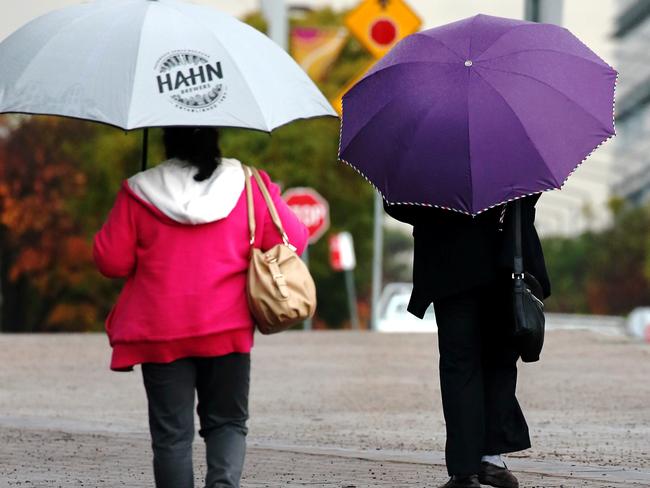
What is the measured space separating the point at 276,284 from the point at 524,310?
135cm

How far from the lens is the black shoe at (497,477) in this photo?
6.79 metres

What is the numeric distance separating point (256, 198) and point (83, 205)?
46.6 metres

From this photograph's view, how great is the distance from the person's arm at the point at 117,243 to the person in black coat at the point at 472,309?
4.81 feet

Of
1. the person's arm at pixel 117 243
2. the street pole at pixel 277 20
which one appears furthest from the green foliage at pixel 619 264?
the person's arm at pixel 117 243

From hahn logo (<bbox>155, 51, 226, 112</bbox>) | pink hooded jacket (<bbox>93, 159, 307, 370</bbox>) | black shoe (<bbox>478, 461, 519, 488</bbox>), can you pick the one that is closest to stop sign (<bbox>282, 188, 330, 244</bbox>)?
black shoe (<bbox>478, 461, 519, 488</bbox>)

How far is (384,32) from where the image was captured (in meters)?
27.5

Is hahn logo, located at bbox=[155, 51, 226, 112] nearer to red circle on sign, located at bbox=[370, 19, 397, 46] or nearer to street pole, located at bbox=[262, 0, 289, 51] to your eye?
street pole, located at bbox=[262, 0, 289, 51]

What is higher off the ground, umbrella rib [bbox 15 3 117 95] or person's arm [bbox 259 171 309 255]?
umbrella rib [bbox 15 3 117 95]

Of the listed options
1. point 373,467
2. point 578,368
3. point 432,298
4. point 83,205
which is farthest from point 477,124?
point 83,205

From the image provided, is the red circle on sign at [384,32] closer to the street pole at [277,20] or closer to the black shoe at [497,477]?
the street pole at [277,20]

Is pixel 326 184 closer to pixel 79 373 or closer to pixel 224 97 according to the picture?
pixel 79 373

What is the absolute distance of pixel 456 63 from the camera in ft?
21.4

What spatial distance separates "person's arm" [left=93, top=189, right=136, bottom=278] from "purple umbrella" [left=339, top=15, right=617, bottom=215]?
51.5 inches

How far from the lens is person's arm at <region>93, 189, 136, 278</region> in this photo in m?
5.47
